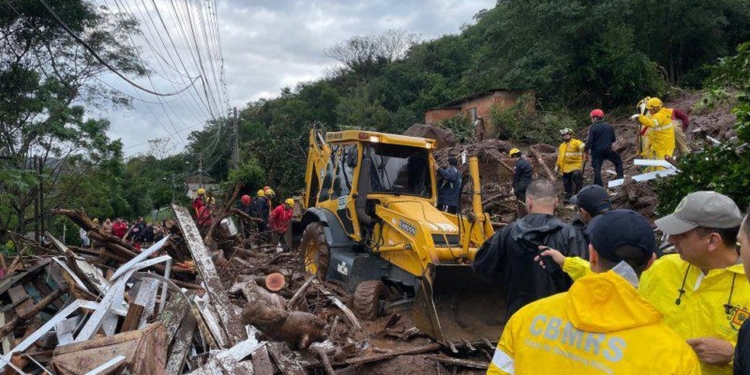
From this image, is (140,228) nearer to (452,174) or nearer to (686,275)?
(452,174)

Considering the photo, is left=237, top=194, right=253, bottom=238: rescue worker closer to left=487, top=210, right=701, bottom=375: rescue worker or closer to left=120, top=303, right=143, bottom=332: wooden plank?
left=120, top=303, right=143, bottom=332: wooden plank

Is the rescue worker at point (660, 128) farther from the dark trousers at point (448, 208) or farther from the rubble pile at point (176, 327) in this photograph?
the rubble pile at point (176, 327)

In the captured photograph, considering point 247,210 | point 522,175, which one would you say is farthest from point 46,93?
point 522,175

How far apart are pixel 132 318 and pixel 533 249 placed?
3.72 m

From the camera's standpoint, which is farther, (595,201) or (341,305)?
(341,305)

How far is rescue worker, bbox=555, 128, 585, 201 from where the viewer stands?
1152cm

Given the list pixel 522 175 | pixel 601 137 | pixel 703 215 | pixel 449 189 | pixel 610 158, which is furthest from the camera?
pixel 522 175

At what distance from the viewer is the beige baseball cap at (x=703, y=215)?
234 cm

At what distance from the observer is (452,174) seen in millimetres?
8930

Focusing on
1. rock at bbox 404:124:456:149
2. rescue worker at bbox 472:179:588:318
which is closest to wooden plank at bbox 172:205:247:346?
rescue worker at bbox 472:179:588:318

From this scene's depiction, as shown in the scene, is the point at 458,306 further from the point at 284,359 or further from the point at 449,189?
the point at 449,189

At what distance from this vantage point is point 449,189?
30.1ft

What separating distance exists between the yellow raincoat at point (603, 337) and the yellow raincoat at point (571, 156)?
10.1 metres

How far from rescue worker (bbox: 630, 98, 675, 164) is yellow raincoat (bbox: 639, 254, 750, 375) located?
318 inches
